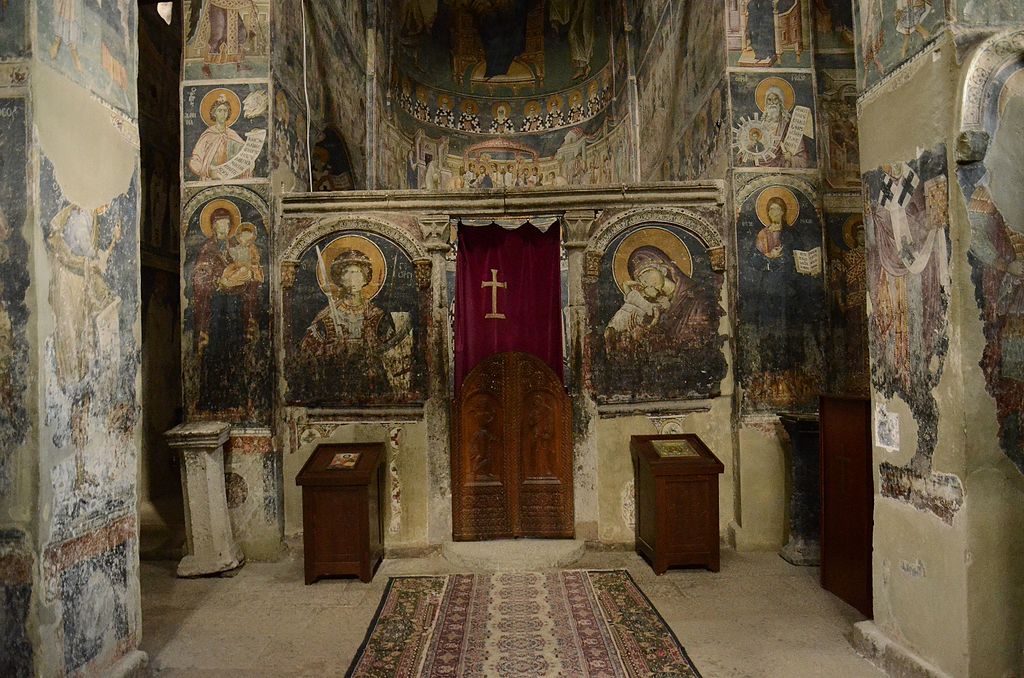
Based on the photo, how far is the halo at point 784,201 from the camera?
5.57m

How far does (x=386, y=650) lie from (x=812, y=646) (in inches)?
100

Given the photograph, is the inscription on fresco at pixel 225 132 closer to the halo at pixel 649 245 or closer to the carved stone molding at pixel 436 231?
the carved stone molding at pixel 436 231

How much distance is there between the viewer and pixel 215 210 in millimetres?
5613

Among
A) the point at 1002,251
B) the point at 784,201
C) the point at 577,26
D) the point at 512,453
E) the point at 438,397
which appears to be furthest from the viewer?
the point at 577,26

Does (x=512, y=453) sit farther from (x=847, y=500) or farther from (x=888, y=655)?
(x=888, y=655)

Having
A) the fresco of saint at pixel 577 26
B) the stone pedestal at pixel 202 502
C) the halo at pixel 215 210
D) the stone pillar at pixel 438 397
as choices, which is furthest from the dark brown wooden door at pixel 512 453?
the fresco of saint at pixel 577 26

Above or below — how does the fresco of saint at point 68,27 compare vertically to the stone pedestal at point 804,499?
above

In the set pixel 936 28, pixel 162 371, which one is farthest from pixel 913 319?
pixel 162 371

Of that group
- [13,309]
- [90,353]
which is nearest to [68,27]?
[13,309]

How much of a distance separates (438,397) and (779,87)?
13.4ft

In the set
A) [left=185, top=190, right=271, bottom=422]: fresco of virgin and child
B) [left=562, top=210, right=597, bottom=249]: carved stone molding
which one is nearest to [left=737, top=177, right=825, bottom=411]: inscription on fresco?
[left=562, top=210, right=597, bottom=249]: carved stone molding

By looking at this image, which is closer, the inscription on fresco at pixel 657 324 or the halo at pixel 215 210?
the halo at pixel 215 210

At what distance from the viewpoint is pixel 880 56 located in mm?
3451

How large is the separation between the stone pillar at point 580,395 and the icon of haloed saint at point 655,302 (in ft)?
0.95
